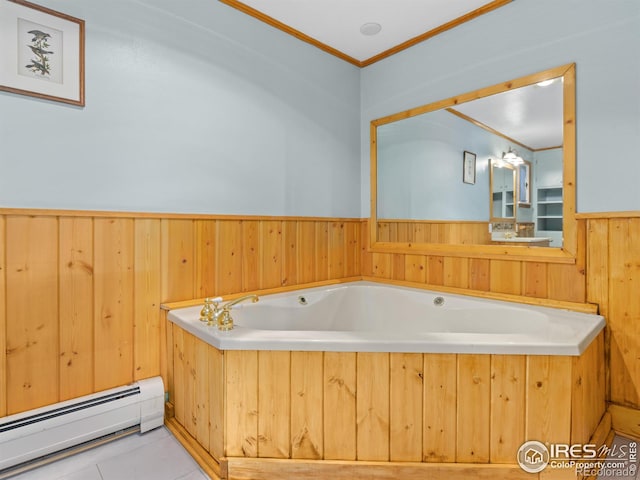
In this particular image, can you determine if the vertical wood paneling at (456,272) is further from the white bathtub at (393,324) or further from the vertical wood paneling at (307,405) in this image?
the vertical wood paneling at (307,405)

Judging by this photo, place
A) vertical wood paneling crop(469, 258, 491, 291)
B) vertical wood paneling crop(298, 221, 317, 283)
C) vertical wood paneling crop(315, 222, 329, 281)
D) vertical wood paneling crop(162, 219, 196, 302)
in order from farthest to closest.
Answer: vertical wood paneling crop(315, 222, 329, 281) < vertical wood paneling crop(298, 221, 317, 283) < vertical wood paneling crop(469, 258, 491, 291) < vertical wood paneling crop(162, 219, 196, 302)

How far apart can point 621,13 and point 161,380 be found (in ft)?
9.55

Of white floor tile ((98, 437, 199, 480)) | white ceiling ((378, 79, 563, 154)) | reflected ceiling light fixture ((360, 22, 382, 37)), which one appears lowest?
white floor tile ((98, 437, 199, 480))

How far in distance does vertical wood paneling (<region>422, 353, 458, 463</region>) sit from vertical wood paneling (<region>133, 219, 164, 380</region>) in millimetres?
1364

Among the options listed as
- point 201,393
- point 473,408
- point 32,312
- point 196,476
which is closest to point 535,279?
point 473,408

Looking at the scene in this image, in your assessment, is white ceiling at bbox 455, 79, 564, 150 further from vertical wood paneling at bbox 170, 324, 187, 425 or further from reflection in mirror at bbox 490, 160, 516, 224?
vertical wood paneling at bbox 170, 324, 187, 425

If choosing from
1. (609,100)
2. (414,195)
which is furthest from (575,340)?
(414,195)

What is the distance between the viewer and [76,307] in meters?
1.62

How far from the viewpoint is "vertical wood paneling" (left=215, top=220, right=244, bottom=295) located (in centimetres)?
213

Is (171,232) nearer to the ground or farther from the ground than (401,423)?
farther from the ground

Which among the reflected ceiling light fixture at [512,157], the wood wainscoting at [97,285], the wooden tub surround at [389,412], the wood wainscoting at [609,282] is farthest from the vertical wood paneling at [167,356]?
the reflected ceiling light fixture at [512,157]

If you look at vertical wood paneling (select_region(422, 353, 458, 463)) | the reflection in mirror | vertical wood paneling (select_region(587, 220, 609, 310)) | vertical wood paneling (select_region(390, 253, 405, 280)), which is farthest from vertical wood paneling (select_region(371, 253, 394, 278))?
vertical wood paneling (select_region(422, 353, 458, 463))

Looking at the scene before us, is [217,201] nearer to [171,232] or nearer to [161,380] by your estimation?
[171,232]

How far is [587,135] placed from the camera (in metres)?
1.83
